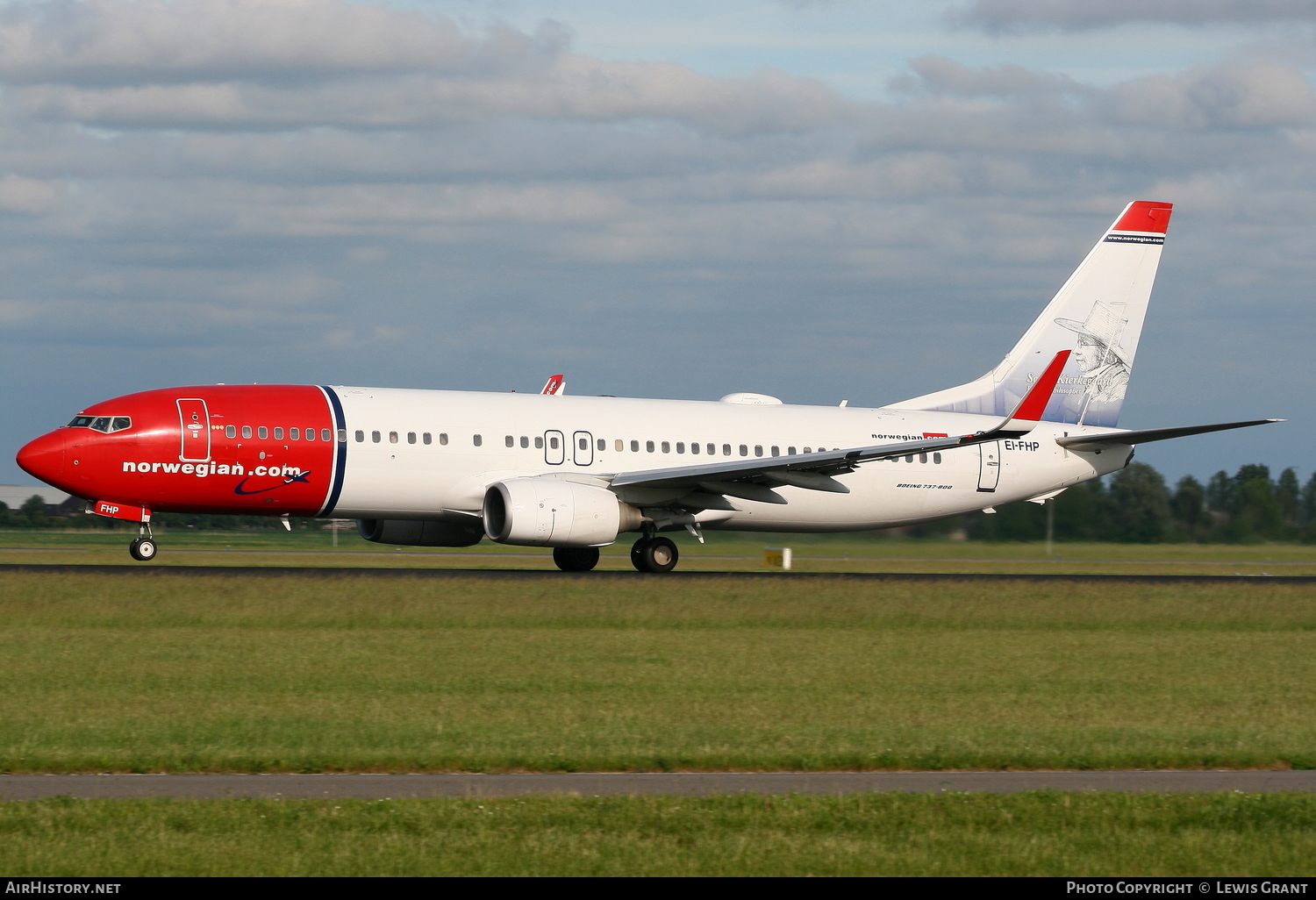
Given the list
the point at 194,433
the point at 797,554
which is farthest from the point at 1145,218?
the point at 194,433

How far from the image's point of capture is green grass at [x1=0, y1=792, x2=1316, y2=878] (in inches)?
363

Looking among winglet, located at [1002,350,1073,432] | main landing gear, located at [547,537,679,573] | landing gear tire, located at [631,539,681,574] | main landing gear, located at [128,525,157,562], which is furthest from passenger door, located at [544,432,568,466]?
winglet, located at [1002,350,1073,432]

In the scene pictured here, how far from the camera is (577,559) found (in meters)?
36.5

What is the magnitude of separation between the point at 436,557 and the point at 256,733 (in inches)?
1383

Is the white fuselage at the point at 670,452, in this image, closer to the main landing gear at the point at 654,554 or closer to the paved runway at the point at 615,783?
the main landing gear at the point at 654,554

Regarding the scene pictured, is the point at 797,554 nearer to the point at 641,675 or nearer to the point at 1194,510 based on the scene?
the point at 1194,510

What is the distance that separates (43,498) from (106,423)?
43928 mm

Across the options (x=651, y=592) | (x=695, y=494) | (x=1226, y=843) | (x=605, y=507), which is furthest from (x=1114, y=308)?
(x=1226, y=843)

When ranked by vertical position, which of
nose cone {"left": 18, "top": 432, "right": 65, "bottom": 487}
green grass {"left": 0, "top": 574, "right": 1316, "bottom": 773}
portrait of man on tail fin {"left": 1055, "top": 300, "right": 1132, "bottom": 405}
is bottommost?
green grass {"left": 0, "top": 574, "right": 1316, "bottom": 773}

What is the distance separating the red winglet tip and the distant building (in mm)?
48310

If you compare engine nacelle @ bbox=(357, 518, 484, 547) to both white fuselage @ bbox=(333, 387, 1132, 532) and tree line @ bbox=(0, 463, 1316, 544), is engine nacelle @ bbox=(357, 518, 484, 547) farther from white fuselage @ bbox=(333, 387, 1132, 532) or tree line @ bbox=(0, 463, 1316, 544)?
tree line @ bbox=(0, 463, 1316, 544)

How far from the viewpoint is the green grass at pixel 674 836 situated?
9.23 meters

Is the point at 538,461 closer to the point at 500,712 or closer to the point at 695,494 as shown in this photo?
the point at 695,494

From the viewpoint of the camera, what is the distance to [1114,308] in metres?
42.2
